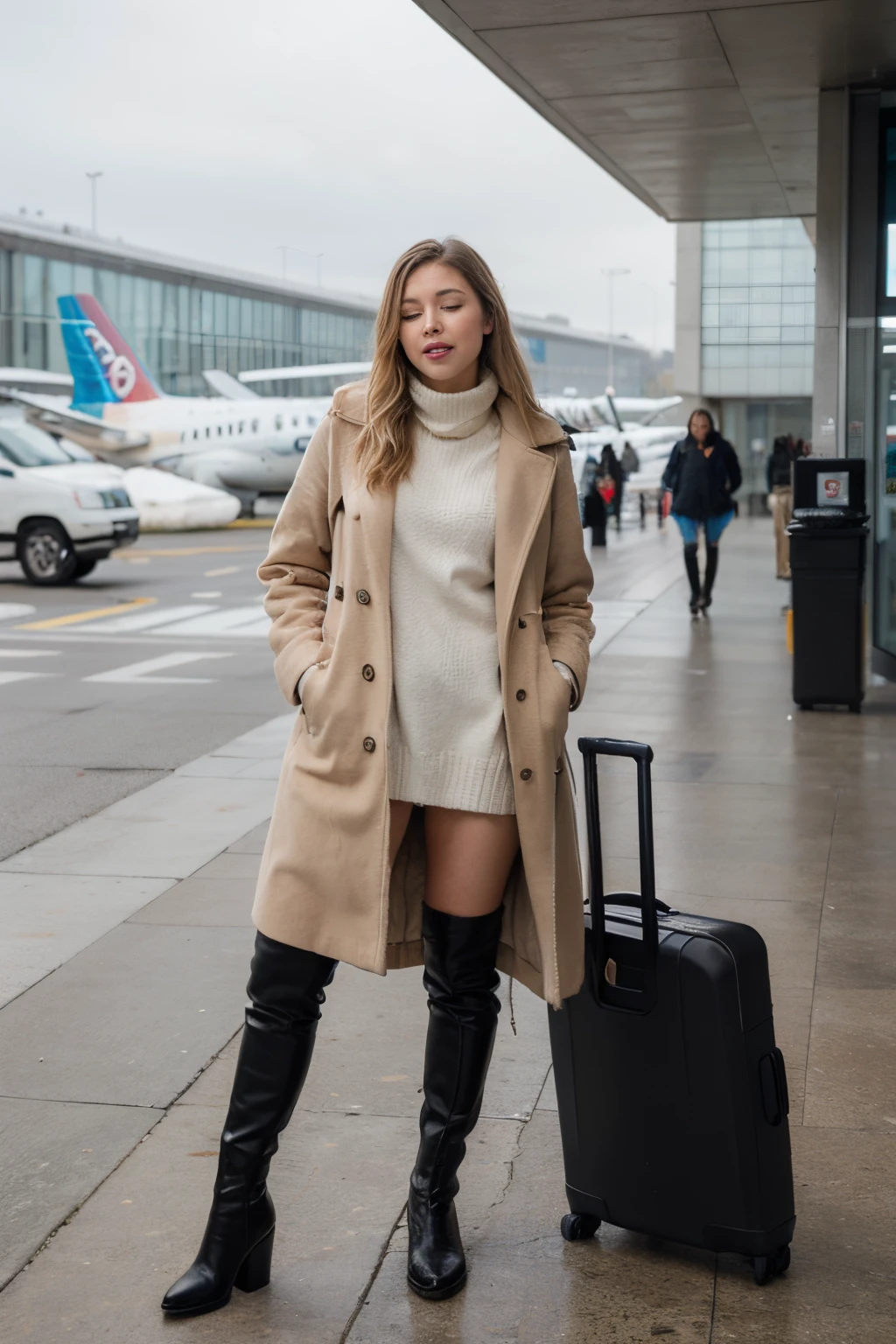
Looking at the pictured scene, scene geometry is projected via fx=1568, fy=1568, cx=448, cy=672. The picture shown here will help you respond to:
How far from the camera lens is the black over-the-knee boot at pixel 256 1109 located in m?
2.98

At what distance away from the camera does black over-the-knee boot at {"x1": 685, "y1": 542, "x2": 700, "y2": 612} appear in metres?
16.0

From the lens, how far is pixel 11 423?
870 inches

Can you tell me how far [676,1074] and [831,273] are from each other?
386 inches

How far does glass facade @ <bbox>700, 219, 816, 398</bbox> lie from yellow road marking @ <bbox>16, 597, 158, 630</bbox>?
8.29m

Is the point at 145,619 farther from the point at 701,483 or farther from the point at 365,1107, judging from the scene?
the point at 365,1107

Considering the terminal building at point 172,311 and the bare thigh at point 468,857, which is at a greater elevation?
the terminal building at point 172,311

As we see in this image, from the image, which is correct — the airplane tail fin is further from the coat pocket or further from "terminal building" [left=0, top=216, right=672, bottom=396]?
the coat pocket

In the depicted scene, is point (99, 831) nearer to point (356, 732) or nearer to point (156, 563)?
point (356, 732)

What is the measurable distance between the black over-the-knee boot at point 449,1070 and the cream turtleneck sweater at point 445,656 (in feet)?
0.89

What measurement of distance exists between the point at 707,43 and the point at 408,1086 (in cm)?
862

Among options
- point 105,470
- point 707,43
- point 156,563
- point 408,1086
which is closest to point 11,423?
point 105,470

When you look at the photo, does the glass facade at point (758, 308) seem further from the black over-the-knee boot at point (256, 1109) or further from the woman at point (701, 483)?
the black over-the-knee boot at point (256, 1109)

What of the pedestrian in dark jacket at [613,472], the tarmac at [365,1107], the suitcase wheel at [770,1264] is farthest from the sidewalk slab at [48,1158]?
the pedestrian in dark jacket at [613,472]

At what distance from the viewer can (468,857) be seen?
3027mm
